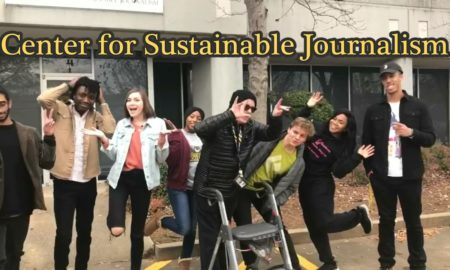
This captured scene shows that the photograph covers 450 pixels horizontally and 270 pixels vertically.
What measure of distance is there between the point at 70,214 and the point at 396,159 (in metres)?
3.25

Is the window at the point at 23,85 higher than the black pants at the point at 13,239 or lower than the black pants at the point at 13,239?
higher

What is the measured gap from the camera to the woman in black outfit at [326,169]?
4.72 m

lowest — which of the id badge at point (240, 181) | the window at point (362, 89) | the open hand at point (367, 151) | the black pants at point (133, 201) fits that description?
the black pants at point (133, 201)

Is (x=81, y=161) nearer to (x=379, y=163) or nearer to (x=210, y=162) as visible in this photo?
(x=210, y=162)

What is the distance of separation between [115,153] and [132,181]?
308 millimetres

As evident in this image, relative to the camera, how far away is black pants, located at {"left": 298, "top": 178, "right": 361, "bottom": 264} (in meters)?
4.74

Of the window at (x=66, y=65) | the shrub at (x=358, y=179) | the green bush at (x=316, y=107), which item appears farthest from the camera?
the green bush at (x=316, y=107)

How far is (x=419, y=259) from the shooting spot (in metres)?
4.82

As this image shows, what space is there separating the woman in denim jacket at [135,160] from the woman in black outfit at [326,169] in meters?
1.51

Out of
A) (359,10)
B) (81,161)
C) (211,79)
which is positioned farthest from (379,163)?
(359,10)

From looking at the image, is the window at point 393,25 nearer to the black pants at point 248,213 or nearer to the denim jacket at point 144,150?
the black pants at point 248,213

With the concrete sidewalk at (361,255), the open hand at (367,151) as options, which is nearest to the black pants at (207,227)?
the concrete sidewalk at (361,255)

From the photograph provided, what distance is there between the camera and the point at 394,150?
4.79m

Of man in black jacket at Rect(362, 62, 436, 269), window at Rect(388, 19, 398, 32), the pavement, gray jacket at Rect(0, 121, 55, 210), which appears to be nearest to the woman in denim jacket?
gray jacket at Rect(0, 121, 55, 210)
